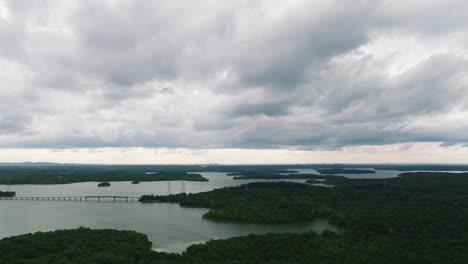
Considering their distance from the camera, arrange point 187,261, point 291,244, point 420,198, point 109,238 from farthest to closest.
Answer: point 420,198 < point 109,238 < point 291,244 < point 187,261

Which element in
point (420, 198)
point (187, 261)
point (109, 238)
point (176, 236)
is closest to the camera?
point (187, 261)

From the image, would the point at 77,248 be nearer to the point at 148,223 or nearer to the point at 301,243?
the point at 148,223

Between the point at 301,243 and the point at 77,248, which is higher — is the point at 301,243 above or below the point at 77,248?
below

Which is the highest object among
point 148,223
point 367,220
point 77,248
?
point 77,248

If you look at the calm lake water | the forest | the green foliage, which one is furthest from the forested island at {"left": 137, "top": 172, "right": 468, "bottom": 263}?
the green foliage

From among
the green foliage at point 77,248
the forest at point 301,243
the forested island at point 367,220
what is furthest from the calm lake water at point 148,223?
the green foliage at point 77,248

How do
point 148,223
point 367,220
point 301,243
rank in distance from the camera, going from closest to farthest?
point 301,243 → point 367,220 → point 148,223

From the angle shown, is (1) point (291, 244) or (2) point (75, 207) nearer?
(1) point (291, 244)

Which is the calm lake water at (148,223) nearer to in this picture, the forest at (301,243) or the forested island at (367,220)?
the forest at (301,243)

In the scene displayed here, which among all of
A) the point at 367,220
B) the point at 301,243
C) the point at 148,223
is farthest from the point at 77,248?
the point at 367,220

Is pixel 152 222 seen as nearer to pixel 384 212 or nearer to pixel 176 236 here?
pixel 176 236

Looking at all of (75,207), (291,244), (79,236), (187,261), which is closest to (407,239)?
(291,244)
